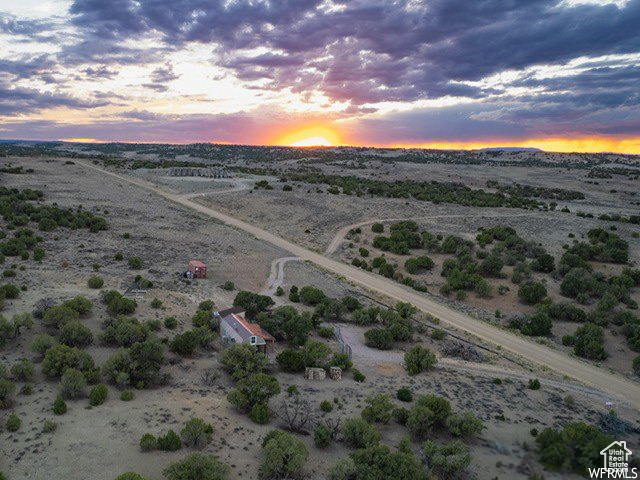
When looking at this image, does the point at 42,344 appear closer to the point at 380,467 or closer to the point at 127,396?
the point at 127,396

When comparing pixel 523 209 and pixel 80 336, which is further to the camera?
pixel 523 209

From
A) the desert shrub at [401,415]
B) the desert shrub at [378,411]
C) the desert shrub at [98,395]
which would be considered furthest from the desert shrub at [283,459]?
the desert shrub at [98,395]

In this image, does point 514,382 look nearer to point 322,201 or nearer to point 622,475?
point 622,475

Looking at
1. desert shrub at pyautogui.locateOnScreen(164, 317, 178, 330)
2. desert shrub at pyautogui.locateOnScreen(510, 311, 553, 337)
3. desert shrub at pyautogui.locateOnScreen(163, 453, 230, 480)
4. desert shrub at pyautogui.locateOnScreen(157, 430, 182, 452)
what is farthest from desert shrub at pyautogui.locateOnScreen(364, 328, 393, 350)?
desert shrub at pyautogui.locateOnScreen(163, 453, 230, 480)

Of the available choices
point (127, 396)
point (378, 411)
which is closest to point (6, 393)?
point (127, 396)

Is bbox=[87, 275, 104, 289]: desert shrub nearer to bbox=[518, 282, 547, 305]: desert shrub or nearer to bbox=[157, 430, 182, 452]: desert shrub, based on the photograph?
bbox=[157, 430, 182, 452]: desert shrub

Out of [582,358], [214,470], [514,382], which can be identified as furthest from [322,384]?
[582,358]
